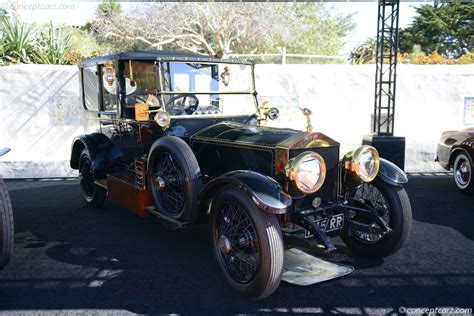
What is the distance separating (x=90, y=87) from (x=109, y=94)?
1.63ft

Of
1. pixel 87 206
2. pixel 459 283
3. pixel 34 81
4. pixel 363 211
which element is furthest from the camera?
pixel 34 81

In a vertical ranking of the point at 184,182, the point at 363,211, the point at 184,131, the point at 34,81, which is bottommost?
the point at 363,211

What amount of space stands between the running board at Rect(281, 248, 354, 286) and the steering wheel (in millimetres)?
1722

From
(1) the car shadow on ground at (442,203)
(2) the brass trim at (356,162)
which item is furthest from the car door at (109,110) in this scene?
(1) the car shadow on ground at (442,203)

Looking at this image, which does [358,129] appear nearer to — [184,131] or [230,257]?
[184,131]

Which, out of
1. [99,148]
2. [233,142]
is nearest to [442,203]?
[233,142]

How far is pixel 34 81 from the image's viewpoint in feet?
27.7

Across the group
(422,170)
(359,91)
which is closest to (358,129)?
(359,91)

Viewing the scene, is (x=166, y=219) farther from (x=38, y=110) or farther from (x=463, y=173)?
(x=38, y=110)

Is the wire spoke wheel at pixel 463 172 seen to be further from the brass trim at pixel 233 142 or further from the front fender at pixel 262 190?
the front fender at pixel 262 190

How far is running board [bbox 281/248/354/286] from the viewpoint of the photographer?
310cm

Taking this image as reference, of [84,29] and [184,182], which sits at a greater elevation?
[84,29]

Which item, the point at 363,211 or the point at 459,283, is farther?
the point at 363,211

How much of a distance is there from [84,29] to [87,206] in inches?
741
